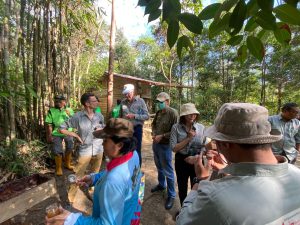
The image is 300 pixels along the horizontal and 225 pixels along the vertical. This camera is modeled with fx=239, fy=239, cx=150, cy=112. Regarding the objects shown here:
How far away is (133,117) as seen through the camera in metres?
4.33

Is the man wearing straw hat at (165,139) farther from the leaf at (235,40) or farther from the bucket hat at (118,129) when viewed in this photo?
the leaf at (235,40)

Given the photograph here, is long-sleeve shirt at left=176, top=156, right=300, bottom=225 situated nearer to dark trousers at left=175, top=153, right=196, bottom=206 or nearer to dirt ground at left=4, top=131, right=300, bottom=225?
dark trousers at left=175, top=153, right=196, bottom=206

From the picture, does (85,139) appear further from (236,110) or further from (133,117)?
(236,110)

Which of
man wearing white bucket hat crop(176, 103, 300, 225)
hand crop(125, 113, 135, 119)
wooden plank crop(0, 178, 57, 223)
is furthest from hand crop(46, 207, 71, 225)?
hand crop(125, 113, 135, 119)

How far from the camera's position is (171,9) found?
78 cm

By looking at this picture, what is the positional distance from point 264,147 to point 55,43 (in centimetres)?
563

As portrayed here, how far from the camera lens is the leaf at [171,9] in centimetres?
78

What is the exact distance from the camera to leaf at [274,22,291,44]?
0.98m

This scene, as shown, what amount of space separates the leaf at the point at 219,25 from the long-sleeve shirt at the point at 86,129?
2.94 metres

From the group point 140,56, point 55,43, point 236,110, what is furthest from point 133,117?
point 140,56

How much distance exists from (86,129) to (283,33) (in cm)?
316

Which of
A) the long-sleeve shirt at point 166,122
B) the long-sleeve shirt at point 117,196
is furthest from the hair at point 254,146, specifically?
the long-sleeve shirt at point 166,122

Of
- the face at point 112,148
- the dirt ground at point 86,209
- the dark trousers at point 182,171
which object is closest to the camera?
the face at point 112,148

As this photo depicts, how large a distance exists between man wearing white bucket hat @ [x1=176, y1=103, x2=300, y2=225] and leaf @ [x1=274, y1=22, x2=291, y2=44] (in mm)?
303
